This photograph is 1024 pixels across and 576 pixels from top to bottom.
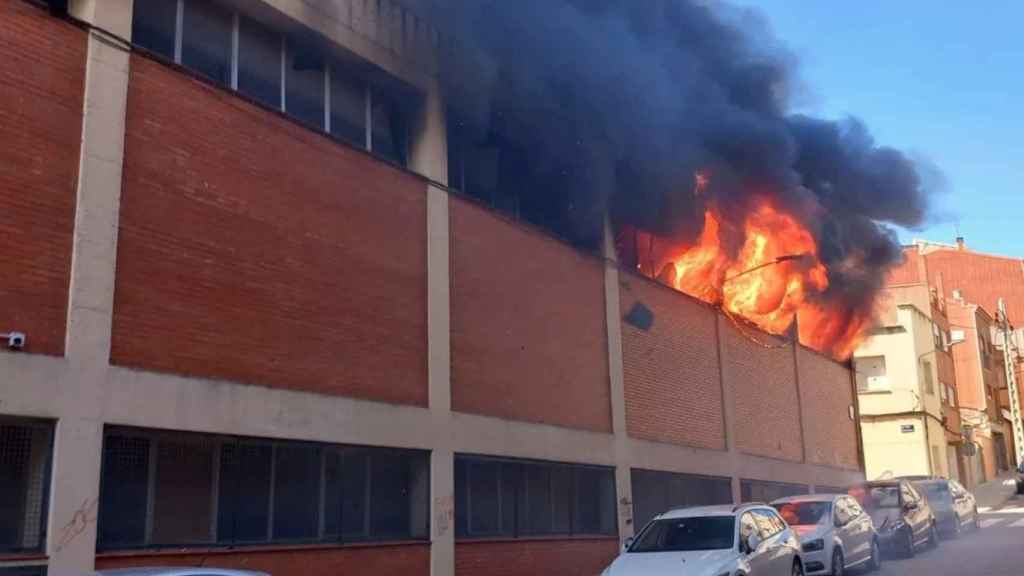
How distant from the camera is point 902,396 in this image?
41719 mm

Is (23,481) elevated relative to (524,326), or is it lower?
lower

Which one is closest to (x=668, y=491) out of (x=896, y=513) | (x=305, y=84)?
(x=896, y=513)

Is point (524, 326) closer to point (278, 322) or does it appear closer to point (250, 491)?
point (278, 322)

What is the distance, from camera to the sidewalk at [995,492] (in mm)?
39281

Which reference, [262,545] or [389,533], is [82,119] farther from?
[389,533]

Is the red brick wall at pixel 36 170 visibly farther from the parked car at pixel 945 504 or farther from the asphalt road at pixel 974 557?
the parked car at pixel 945 504

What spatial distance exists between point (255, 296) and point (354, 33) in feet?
13.8

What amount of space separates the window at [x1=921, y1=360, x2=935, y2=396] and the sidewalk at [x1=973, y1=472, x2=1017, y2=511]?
4807mm

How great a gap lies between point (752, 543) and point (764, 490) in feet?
45.4

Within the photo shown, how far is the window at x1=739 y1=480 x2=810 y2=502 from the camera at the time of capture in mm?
23797

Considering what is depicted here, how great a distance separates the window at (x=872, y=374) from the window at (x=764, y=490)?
1662cm

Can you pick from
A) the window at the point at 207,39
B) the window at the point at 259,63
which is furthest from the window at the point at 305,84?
the window at the point at 207,39

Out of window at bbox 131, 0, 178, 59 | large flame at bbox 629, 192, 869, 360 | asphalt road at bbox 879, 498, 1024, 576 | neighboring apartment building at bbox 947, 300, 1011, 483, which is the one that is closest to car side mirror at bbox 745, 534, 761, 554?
asphalt road at bbox 879, 498, 1024, 576

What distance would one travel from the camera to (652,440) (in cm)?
1975
